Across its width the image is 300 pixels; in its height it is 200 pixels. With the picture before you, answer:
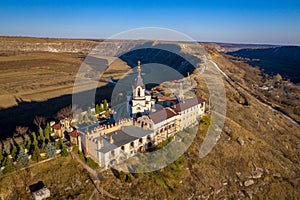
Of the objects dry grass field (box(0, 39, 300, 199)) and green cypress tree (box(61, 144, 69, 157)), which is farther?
green cypress tree (box(61, 144, 69, 157))

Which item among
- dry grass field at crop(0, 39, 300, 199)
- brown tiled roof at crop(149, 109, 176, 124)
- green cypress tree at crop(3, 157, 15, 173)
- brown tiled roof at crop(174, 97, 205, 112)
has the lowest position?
dry grass field at crop(0, 39, 300, 199)

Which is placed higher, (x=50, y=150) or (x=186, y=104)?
(x=186, y=104)

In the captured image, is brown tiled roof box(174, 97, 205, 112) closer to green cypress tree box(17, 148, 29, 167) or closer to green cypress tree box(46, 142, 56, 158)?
green cypress tree box(46, 142, 56, 158)

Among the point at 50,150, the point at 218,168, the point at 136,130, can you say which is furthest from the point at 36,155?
the point at 218,168

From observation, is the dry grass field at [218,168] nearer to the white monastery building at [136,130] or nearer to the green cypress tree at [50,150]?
the green cypress tree at [50,150]

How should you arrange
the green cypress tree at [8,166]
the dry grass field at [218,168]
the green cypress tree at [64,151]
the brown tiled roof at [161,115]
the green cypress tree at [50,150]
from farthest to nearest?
the brown tiled roof at [161,115], the green cypress tree at [64,151], the green cypress tree at [50,150], the dry grass field at [218,168], the green cypress tree at [8,166]

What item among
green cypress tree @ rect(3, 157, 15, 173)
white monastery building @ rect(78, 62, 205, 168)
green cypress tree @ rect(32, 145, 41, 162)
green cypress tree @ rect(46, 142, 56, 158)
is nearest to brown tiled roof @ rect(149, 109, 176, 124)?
white monastery building @ rect(78, 62, 205, 168)

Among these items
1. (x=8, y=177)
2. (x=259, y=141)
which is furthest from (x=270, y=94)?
(x=8, y=177)

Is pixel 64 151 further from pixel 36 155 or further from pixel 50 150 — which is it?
pixel 36 155

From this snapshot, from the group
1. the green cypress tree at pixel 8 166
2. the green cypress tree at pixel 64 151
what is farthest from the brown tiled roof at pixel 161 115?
the green cypress tree at pixel 8 166
